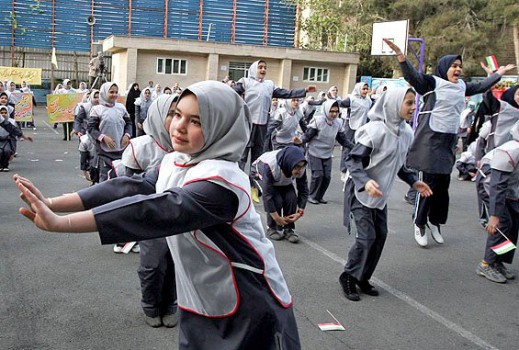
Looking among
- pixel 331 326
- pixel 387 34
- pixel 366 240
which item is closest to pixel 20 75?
pixel 387 34

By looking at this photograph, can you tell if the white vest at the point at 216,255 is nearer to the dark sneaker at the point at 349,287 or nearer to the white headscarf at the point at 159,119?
the white headscarf at the point at 159,119

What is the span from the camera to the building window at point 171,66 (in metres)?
28.2

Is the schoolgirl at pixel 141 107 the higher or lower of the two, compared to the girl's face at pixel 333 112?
lower

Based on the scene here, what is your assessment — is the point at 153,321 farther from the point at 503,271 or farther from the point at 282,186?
the point at 503,271

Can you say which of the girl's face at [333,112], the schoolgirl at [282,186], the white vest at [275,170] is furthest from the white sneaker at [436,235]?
the girl's face at [333,112]

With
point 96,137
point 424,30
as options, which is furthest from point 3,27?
point 96,137

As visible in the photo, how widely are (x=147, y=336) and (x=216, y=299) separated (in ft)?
6.78

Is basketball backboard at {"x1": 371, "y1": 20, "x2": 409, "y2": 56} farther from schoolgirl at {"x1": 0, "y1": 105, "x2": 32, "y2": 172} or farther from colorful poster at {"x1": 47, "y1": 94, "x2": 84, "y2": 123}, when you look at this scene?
schoolgirl at {"x1": 0, "y1": 105, "x2": 32, "y2": 172}

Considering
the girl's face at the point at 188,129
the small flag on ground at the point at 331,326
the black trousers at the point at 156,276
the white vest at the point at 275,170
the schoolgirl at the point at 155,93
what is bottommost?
the small flag on ground at the point at 331,326

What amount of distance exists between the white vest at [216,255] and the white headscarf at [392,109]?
9.76 feet

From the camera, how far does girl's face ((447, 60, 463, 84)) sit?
21.0 ft

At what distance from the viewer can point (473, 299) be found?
5121 mm

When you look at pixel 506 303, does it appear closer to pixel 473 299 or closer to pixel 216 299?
pixel 473 299

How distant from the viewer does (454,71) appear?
642 cm
